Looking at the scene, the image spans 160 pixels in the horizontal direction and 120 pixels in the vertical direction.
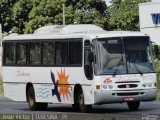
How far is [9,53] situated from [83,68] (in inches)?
235

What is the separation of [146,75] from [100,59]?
1601 mm

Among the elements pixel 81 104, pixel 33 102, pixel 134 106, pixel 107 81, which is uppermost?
pixel 107 81

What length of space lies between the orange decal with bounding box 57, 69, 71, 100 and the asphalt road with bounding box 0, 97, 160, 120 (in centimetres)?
65

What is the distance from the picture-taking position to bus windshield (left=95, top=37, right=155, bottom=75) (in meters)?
28.1

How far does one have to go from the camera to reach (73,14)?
75750mm

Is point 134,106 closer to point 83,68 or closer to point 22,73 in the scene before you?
point 83,68

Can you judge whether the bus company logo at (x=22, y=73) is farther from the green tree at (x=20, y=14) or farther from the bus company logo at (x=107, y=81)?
the green tree at (x=20, y=14)

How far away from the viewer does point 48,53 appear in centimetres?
3128

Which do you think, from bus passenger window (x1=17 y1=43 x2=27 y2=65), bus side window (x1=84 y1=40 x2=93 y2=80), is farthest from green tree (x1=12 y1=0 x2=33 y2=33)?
bus side window (x1=84 y1=40 x2=93 y2=80)

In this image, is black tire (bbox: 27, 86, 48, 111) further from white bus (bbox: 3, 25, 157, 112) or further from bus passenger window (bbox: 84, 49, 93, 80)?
bus passenger window (bbox: 84, 49, 93, 80)

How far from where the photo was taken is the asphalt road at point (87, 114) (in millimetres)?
21369

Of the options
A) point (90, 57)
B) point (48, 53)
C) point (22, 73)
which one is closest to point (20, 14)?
point (22, 73)

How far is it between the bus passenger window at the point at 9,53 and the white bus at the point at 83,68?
48 cm

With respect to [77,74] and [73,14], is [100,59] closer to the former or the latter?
[77,74]
